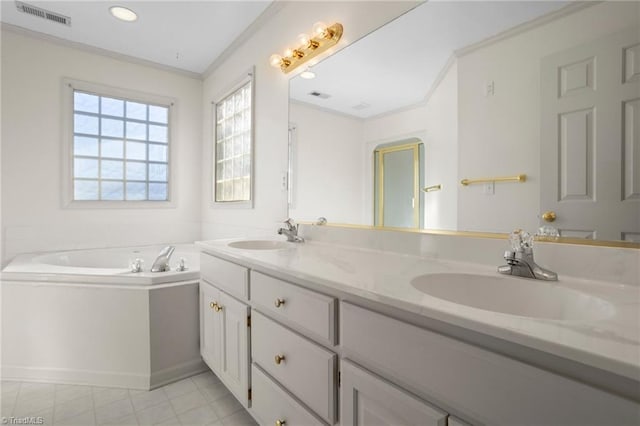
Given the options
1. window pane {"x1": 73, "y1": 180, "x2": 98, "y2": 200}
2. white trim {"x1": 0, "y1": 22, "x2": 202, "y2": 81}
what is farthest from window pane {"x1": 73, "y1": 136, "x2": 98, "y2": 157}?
white trim {"x1": 0, "y1": 22, "x2": 202, "y2": 81}

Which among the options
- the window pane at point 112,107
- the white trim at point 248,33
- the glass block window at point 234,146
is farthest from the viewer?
the window pane at point 112,107

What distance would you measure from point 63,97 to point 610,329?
364 centimetres

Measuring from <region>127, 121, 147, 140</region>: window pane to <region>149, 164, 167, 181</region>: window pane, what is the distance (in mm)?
298

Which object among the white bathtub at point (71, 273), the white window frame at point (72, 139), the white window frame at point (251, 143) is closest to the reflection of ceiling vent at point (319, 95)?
the white window frame at point (251, 143)

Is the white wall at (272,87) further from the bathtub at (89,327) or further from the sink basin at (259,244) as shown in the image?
the bathtub at (89,327)

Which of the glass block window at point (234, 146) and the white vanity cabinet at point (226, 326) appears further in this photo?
the glass block window at point (234, 146)

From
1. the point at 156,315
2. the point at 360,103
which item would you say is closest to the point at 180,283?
the point at 156,315

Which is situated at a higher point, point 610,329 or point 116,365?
point 610,329

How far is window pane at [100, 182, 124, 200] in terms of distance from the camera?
2879mm

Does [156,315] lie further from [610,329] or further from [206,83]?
[206,83]

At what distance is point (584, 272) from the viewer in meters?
0.85

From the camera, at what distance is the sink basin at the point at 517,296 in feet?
2.38

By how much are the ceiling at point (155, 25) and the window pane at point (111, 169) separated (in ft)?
3.32

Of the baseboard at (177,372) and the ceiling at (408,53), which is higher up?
the ceiling at (408,53)
